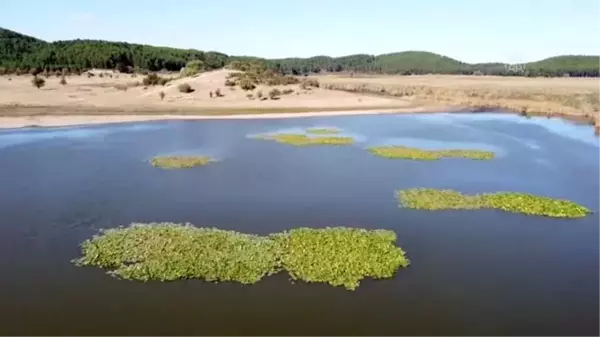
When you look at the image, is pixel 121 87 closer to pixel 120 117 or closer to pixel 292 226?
pixel 120 117

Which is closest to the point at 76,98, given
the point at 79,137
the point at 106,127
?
the point at 106,127

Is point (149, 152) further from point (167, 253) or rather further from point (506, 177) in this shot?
point (506, 177)

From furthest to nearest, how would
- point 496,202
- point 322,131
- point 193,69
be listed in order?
point 193,69
point 322,131
point 496,202

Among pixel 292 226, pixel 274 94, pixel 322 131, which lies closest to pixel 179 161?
pixel 292 226

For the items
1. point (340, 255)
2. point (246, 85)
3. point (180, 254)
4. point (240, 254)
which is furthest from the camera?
point (246, 85)

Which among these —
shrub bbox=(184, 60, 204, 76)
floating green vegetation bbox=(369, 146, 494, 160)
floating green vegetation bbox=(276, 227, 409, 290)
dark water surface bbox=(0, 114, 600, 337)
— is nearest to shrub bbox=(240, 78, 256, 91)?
shrub bbox=(184, 60, 204, 76)

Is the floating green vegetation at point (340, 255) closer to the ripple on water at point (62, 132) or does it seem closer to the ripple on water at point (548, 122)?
the ripple on water at point (62, 132)

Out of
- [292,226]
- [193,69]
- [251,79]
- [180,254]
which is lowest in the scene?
[292,226]
